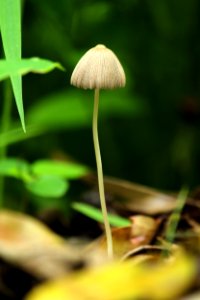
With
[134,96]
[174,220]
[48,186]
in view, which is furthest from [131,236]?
[134,96]

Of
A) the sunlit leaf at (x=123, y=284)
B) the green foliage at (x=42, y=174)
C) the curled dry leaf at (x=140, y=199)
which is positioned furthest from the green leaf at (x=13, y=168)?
the sunlit leaf at (x=123, y=284)

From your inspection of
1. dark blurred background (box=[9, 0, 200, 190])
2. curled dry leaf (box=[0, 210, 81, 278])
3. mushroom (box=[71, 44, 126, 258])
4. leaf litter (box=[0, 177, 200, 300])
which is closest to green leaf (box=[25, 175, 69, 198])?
leaf litter (box=[0, 177, 200, 300])

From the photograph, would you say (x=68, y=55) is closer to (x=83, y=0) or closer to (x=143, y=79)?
(x=83, y=0)

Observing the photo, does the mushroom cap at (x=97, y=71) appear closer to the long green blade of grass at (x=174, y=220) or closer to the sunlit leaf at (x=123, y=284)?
the long green blade of grass at (x=174, y=220)

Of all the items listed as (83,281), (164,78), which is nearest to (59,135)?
(164,78)

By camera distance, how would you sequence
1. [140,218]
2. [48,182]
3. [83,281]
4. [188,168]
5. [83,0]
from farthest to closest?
[188,168] < [83,0] < [48,182] < [140,218] < [83,281]
